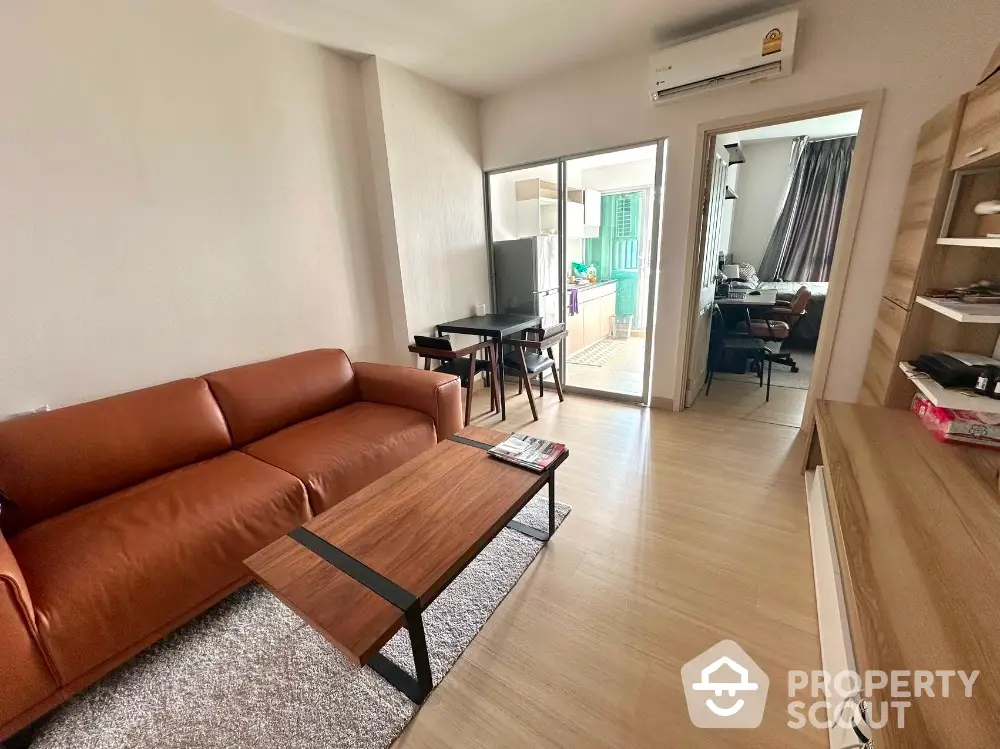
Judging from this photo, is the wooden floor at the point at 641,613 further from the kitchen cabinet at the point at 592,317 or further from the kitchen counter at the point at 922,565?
the kitchen cabinet at the point at 592,317

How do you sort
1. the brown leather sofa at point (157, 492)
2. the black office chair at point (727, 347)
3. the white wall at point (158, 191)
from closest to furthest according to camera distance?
the brown leather sofa at point (157, 492) < the white wall at point (158, 191) < the black office chair at point (727, 347)

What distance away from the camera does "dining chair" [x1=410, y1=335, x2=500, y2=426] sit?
2828 mm

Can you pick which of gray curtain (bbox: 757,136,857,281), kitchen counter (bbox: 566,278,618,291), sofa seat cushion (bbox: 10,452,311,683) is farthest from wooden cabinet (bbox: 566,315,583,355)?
sofa seat cushion (bbox: 10,452,311,683)

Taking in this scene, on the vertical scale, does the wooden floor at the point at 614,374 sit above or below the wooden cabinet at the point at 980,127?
below

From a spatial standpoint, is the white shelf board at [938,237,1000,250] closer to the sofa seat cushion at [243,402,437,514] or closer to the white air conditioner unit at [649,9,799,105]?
the white air conditioner unit at [649,9,799,105]

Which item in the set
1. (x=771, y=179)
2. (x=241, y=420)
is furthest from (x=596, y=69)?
(x=771, y=179)

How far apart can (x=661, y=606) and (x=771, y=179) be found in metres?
5.84

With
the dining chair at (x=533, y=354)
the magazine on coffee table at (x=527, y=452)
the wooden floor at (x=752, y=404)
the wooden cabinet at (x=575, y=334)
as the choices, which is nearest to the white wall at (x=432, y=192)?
the dining chair at (x=533, y=354)

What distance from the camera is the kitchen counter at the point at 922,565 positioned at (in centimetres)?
73

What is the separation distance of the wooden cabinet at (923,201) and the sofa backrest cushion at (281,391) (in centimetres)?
295

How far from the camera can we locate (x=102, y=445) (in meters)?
1.59

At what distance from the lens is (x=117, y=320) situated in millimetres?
1811

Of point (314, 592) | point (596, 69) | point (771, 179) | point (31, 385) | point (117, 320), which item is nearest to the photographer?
point (314, 592)

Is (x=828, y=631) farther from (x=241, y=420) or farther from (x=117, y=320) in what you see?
(x=117, y=320)
